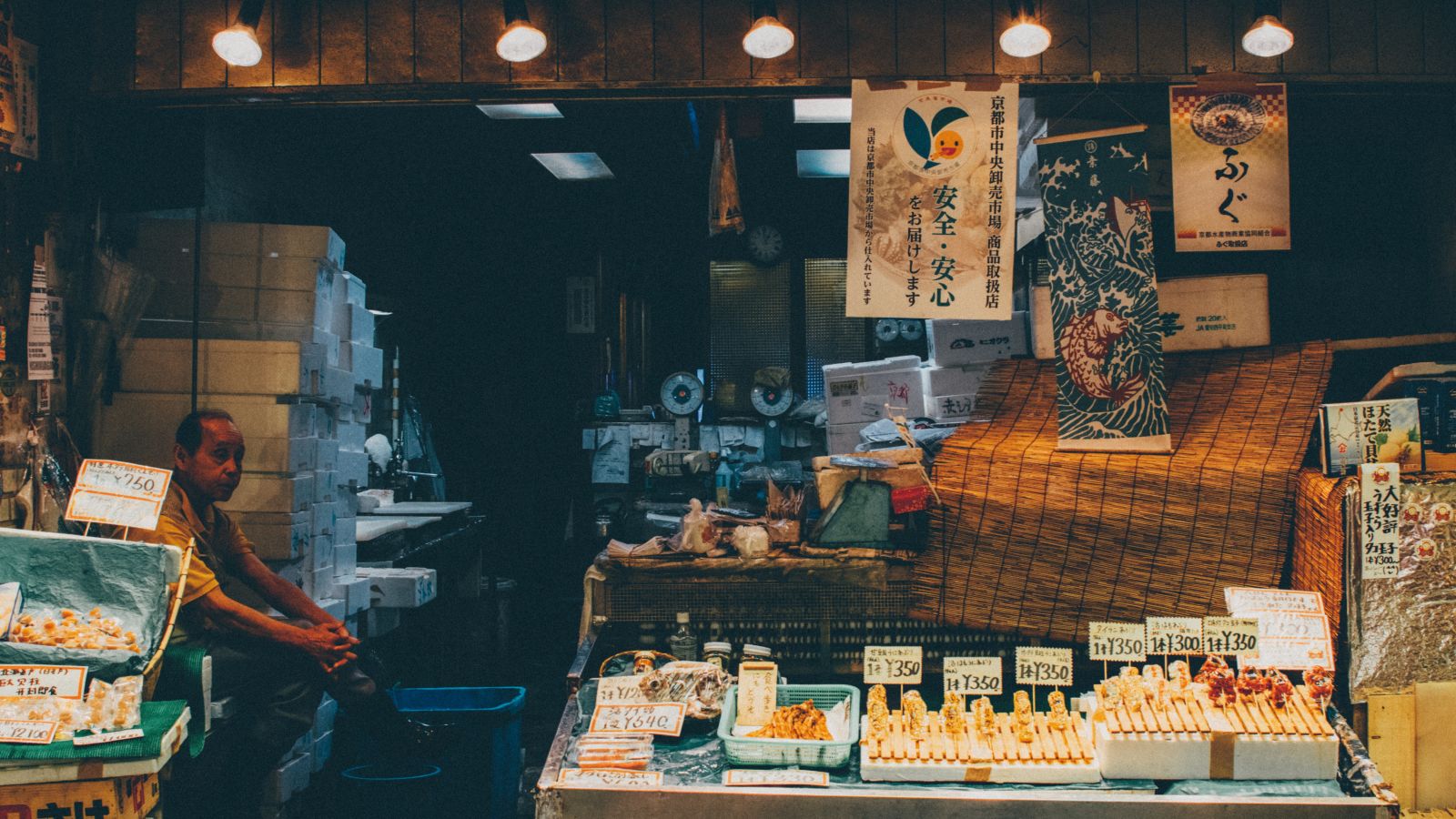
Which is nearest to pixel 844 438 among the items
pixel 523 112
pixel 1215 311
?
pixel 1215 311

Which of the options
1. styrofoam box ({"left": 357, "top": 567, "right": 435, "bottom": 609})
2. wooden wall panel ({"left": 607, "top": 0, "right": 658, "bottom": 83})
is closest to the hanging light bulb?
wooden wall panel ({"left": 607, "top": 0, "right": 658, "bottom": 83})

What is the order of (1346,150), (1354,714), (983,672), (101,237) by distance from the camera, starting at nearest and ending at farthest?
(983,672)
(1354,714)
(101,237)
(1346,150)

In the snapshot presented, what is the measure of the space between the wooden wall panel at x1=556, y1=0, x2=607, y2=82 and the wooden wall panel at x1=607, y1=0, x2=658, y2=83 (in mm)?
32

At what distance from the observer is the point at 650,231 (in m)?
12.4

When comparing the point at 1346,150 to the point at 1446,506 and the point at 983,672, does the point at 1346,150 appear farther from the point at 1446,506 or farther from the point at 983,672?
the point at 983,672

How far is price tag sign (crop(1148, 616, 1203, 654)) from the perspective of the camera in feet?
13.3

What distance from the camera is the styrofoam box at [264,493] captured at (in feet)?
18.5

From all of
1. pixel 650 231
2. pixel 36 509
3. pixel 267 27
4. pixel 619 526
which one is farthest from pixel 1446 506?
pixel 650 231

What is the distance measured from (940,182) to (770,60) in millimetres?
992

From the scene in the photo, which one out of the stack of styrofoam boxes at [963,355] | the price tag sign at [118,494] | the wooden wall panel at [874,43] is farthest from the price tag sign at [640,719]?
the wooden wall panel at [874,43]

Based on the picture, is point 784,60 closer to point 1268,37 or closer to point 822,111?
point 1268,37

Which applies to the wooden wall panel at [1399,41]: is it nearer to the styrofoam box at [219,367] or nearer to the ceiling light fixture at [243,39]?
the ceiling light fixture at [243,39]

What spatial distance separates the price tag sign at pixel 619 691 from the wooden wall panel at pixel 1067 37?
340cm

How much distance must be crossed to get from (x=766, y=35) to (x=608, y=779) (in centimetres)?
309
